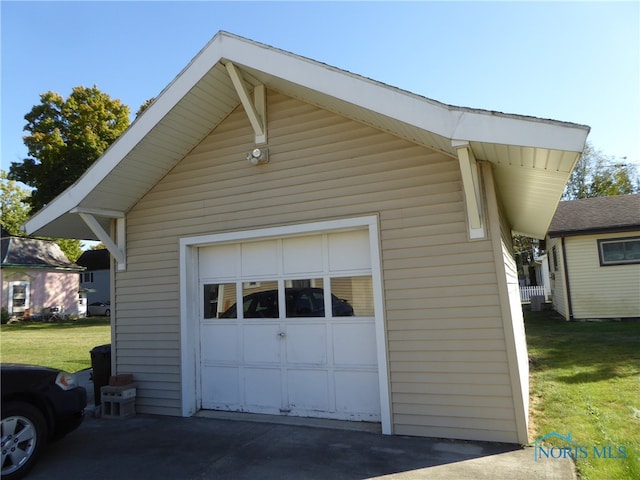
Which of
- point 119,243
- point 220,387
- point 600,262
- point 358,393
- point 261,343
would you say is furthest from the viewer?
point 600,262

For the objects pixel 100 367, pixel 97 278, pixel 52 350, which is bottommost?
pixel 52 350

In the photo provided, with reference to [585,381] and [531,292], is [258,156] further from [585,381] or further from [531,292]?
[531,292]

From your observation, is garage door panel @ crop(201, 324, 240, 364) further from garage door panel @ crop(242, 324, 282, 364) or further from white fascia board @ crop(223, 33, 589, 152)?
white fascia board @ crop(223, 33, 589, 152)

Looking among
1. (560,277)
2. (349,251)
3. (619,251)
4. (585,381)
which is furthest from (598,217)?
(349,251)

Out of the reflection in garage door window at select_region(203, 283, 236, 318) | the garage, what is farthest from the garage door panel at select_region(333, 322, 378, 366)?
the reflection in garage door window at select_region(203, 283, 236, 318)

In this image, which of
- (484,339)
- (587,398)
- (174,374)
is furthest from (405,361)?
(174,374)

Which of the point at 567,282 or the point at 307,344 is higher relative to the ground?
the point at 567,282

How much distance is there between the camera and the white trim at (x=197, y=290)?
15.6ft

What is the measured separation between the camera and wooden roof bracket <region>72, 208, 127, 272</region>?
233 inches

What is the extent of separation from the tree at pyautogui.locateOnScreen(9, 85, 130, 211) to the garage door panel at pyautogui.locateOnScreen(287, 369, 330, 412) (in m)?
21.1

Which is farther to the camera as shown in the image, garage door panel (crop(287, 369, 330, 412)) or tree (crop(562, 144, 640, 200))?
tree (crop(562, 144, 640, 200))

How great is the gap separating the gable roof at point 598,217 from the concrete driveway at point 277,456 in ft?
38.8

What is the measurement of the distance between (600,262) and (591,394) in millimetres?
9807

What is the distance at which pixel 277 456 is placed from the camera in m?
4.19
